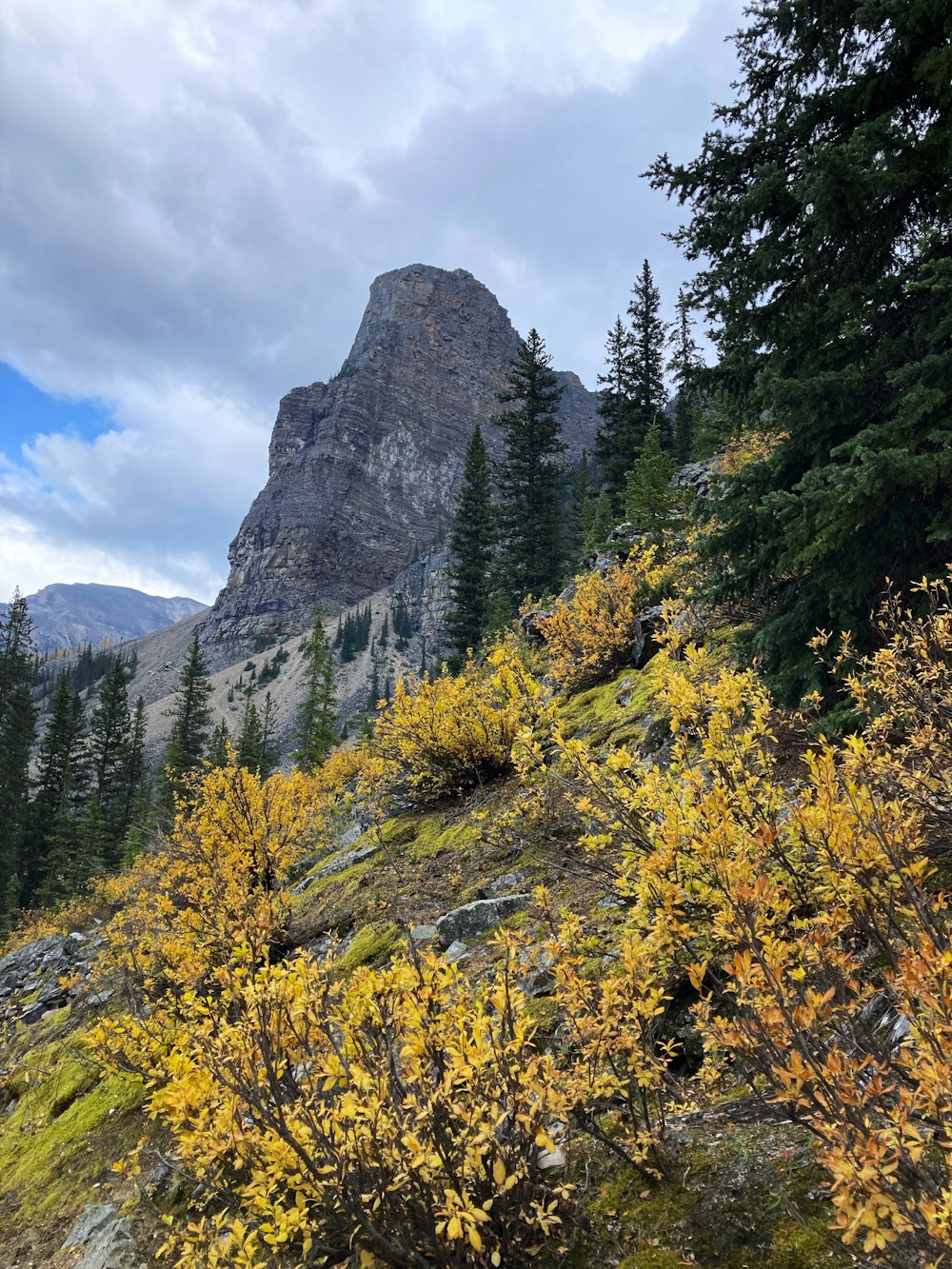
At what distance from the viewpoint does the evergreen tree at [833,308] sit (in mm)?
5301

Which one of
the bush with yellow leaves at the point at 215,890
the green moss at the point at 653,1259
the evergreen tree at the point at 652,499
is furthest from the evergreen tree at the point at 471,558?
the green moss at the point at 653,1259

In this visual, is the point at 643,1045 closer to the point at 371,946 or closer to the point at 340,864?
the point at 371,946

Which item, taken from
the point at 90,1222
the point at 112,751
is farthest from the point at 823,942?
the point at 112,751

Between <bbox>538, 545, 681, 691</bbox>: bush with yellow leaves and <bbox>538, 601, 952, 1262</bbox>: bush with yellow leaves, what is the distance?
6662mm

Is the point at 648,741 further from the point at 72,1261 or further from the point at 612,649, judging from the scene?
the point at 72,1261

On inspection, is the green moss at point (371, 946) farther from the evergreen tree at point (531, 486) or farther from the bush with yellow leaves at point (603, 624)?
the evergreen tree at point (531, 486)

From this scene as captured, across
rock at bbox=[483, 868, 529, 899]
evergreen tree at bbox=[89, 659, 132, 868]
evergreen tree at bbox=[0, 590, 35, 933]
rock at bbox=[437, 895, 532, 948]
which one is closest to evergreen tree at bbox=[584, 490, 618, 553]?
rock at bbox=[483, 868, 529, 899]

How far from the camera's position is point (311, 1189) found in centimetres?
228

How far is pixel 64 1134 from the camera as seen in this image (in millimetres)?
5969

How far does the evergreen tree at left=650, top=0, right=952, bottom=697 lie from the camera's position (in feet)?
17.4

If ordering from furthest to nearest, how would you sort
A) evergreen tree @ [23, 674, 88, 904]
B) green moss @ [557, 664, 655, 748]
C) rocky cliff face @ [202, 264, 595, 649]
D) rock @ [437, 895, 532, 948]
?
rocky cliff face @ [202, 264, 595, 649] → evergreen tree @ [23, 674, 88, 904] → green moss @ [557, 664, 655, 748] → rock @ [437, 895, 532, 948]

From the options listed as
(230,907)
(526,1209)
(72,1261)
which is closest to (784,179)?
(526,1209)

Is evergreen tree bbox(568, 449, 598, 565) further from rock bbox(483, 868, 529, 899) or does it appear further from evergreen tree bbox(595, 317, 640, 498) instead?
rock bbox(483, 868, 529, 899)

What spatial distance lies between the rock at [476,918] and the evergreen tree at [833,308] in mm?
3242
